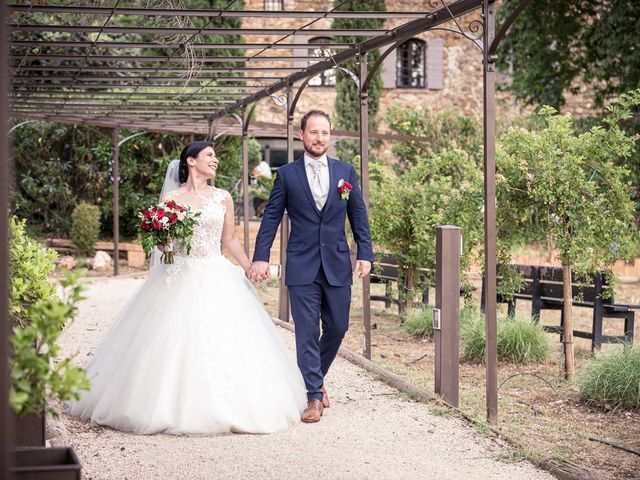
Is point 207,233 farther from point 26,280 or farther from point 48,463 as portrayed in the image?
point 48,463

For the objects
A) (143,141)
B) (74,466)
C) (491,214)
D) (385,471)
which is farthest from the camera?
(143,141)

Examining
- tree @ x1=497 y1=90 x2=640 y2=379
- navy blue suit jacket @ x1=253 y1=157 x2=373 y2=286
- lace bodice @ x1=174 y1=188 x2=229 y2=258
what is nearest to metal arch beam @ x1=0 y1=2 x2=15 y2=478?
navy blue suit jacket @ x1=253 y1=157 x2=373 y2=286

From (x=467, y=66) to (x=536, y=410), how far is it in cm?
2194

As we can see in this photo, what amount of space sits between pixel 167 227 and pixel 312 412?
1.48 metres

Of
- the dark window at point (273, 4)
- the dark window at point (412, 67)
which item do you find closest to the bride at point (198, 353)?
the dark window at point (273, 4)

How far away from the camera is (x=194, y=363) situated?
241 inches

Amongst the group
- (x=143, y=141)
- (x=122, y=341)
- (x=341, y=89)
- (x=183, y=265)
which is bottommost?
(x=122, y=341)

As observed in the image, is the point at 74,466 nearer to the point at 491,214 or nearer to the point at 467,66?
the point at 491,214

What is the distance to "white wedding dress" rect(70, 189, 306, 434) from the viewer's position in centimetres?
596

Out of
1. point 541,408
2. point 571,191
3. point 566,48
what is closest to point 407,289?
point 571,191

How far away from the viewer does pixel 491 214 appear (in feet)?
21.0

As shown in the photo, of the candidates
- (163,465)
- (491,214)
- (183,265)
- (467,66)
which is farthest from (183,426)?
(467,66)

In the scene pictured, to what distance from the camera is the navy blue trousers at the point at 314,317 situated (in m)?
6.38

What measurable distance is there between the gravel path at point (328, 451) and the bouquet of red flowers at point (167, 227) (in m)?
1.20
